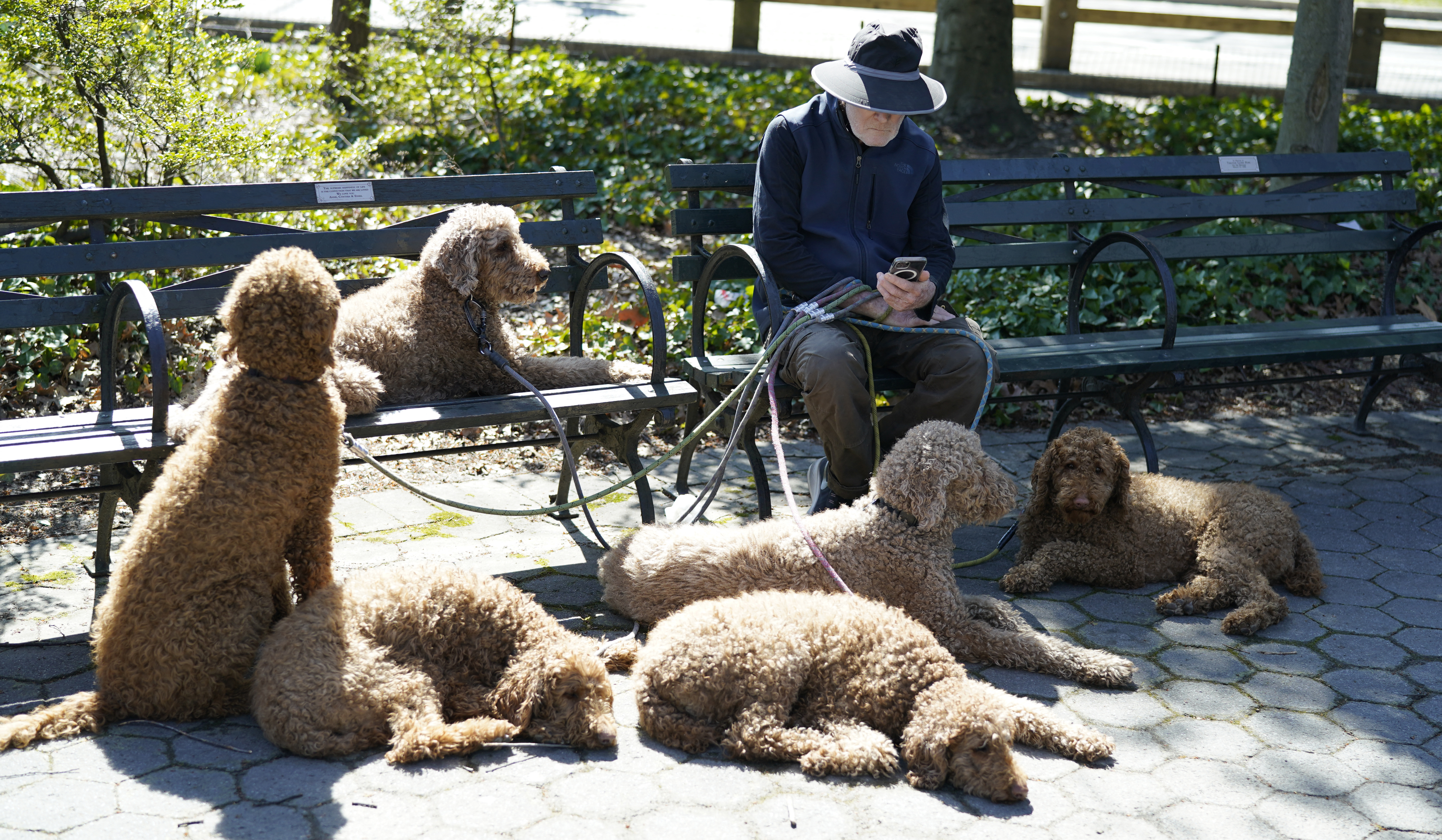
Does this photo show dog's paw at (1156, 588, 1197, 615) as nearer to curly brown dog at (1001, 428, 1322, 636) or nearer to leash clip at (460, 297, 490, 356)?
curly brown dog at (1001, 428, 1322, 636)

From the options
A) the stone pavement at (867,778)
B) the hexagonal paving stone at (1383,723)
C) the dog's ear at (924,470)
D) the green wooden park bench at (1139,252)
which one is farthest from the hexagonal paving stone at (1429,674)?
the dog's ear at (924,470)

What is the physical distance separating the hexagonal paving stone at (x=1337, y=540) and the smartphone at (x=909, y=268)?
2.00 m

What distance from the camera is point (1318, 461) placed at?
599cm

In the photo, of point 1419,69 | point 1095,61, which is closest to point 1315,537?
point 1095,61

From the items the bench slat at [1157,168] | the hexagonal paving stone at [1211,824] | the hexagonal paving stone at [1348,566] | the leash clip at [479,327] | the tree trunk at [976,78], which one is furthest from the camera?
the tree trunk at [976,78]

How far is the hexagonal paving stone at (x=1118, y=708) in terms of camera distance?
3.50 m

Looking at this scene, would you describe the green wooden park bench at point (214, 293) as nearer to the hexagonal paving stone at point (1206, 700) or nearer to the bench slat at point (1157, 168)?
the bench slat at point (1157, 168)

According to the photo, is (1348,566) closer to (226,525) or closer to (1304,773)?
(1304,773)

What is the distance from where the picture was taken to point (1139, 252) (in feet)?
22.6

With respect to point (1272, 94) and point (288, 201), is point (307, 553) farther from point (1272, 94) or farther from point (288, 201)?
point (1272, 94)

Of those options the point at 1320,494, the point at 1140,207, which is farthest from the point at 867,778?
the point at 1140,207

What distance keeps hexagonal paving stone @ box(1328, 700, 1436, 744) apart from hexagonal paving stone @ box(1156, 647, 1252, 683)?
1.05 ft

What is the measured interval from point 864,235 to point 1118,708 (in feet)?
6.99

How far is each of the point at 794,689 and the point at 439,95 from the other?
722 centimetres
